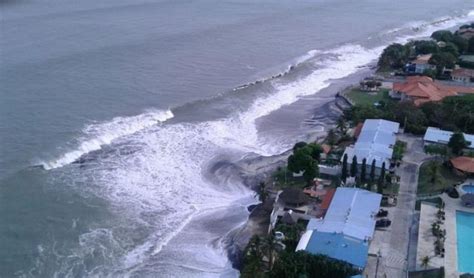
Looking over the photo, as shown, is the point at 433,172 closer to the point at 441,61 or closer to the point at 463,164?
the point at 463,164

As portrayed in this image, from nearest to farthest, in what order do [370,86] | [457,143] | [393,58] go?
1. [457,143]
2. [370,86]
3. [393,58]

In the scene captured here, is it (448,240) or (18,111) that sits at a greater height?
(18,111)

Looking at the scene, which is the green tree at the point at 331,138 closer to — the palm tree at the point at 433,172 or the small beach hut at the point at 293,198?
the palm tree at the point at 433,172

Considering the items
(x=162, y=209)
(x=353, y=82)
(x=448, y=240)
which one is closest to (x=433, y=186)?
(x=448, y=240)

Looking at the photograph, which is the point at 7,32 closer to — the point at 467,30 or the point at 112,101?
the point at 112,101

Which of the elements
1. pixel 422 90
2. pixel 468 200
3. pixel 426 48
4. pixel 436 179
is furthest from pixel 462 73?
pixel 468 200

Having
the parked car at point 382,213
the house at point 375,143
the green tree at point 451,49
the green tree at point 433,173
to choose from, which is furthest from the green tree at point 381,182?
the green tree at point 451,49
